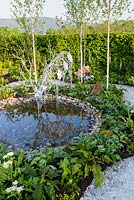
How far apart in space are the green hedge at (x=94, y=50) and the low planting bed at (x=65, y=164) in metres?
4.77

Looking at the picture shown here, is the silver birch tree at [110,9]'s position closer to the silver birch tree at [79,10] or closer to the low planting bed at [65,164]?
the silver birch tree at [79,10]

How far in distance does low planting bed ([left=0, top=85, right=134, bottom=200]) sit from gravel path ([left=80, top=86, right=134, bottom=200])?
10 cm

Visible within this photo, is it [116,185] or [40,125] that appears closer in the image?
[116,185]

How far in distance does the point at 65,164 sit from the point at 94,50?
7.31 m

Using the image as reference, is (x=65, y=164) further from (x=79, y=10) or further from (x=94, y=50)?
(x=94, y=50)

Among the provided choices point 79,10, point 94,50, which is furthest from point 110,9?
point 94,50

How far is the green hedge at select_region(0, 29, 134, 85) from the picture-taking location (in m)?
10.3

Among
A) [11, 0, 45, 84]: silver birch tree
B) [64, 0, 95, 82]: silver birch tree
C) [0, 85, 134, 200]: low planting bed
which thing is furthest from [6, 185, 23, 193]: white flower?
[64, 0, 95, 82]: silver birch tree

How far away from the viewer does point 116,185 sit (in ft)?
13.5

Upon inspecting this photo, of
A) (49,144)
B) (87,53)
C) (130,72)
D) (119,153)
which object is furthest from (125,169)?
(87,53)

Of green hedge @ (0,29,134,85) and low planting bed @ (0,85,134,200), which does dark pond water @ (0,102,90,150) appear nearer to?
low planting bed @ (0,85,134,200)

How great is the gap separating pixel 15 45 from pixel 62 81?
293 centimetres

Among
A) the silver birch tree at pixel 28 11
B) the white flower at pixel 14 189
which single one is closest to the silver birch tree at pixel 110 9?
the silver birch tree at pixel 28 11

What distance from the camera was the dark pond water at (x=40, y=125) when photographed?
17.9ft
